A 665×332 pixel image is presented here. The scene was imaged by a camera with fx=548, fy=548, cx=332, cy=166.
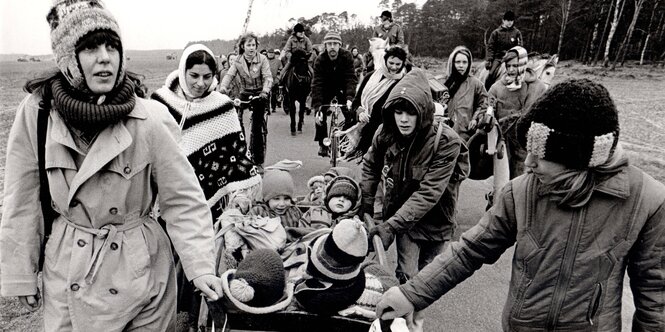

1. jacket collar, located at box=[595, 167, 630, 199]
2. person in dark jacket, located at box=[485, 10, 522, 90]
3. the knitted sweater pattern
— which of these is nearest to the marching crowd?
jacket collar, located at box=[595, 167, 630, 199]

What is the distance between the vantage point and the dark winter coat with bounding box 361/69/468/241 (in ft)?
12.2

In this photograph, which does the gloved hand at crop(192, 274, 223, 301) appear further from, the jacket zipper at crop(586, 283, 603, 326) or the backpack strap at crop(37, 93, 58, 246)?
the jacket zipper at crop(586, 283, 603, 326)

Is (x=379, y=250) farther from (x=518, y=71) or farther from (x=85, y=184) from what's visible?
(x=518, y=71)

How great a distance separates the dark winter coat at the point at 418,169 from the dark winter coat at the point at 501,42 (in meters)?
7.91

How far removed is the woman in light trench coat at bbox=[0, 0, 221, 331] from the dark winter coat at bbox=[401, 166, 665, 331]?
151cm

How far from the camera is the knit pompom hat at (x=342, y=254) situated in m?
2.67

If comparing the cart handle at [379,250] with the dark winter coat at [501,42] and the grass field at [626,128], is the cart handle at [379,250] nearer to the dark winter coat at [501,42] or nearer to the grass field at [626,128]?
the grass field at [626,128]

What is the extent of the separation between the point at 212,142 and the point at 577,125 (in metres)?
2.65

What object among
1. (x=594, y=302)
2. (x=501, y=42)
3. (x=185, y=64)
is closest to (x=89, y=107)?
(x=185, y=64)

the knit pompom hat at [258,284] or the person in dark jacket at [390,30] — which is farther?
the person in dark jacket at [390,30]

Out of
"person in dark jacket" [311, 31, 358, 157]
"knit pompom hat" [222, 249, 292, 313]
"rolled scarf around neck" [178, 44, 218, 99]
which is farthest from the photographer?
"person in dark jacket" [311, 31, 358, 157]

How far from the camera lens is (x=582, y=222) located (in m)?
2.05

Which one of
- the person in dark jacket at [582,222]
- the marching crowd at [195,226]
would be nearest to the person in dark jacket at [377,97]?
the marching crowd at [195,226]

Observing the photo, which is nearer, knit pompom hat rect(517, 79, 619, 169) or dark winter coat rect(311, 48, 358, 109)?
knit pompom hat rect(517, 79, 619, 169)
